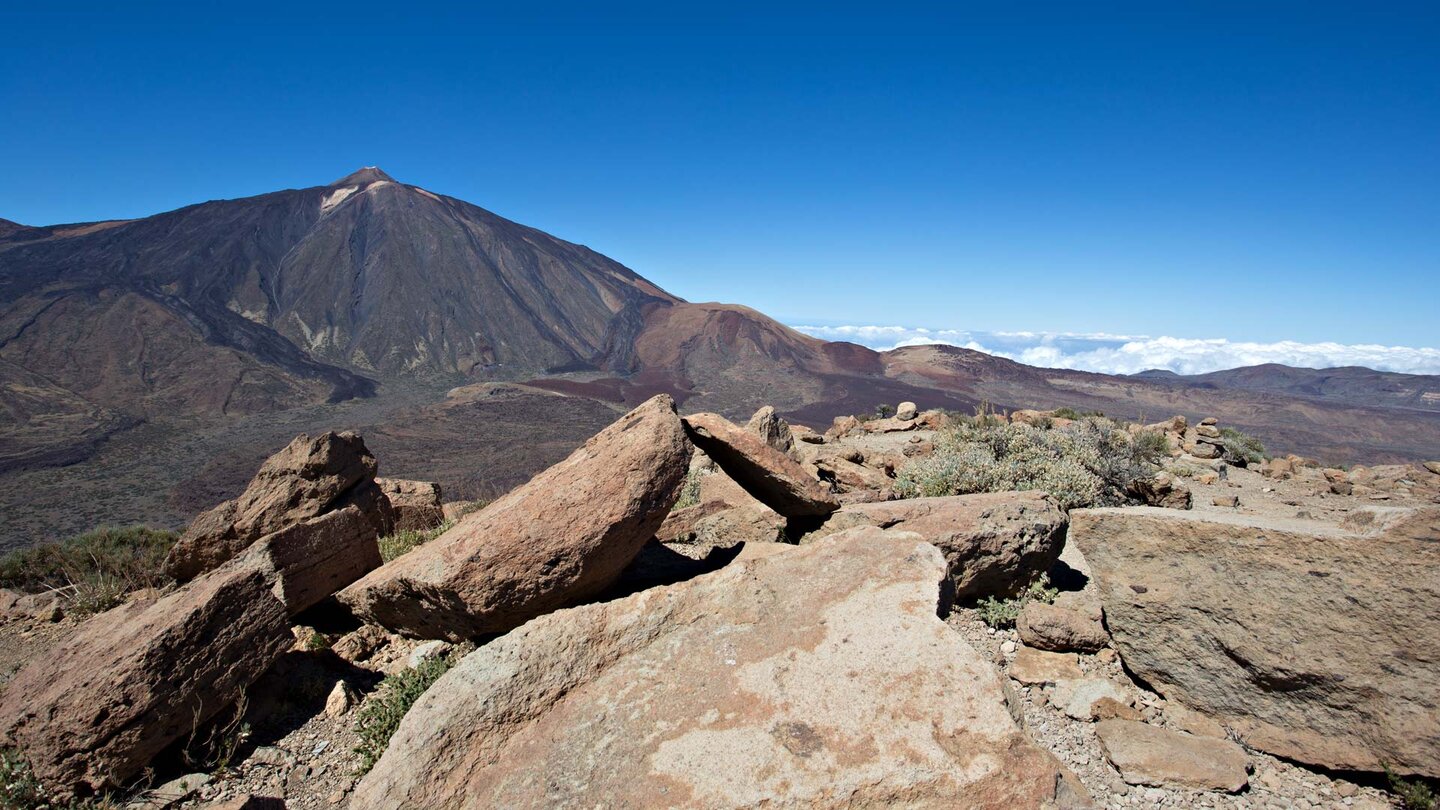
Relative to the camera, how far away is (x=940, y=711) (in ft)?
9.05

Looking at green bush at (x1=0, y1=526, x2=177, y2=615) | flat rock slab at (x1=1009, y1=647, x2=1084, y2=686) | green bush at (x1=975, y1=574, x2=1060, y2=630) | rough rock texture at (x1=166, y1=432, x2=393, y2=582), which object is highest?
rough rock texture at (x1=166, y1=432, x2=393, y2=582)

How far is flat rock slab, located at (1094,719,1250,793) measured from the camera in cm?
318

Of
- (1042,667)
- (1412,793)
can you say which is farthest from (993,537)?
→ (1412,793)

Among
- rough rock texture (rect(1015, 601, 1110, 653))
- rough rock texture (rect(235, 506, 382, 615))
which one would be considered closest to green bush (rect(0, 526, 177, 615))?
rough rock texture (rect(235, 506, 382, 615))

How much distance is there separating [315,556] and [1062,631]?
17.8 ft

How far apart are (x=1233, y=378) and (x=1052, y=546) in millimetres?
Result: 84619

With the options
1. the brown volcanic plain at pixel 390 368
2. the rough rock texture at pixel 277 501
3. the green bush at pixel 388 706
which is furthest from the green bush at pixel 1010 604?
the brown volcanic plain at pixel 390 368

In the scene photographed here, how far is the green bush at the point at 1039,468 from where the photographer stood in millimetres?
6895

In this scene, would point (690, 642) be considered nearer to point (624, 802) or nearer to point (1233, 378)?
point (624, 802)

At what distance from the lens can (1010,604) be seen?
4.87 metres

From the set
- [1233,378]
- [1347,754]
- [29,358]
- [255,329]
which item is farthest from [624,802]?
[1233,378]

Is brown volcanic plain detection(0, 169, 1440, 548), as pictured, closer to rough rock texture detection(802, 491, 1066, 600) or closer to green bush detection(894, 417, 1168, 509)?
green bush detection(894, 417, 1168, 509)

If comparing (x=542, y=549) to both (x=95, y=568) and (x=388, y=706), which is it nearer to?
(x=388, y=706)

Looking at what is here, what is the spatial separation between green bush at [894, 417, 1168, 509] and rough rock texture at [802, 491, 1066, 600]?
4.36ft
